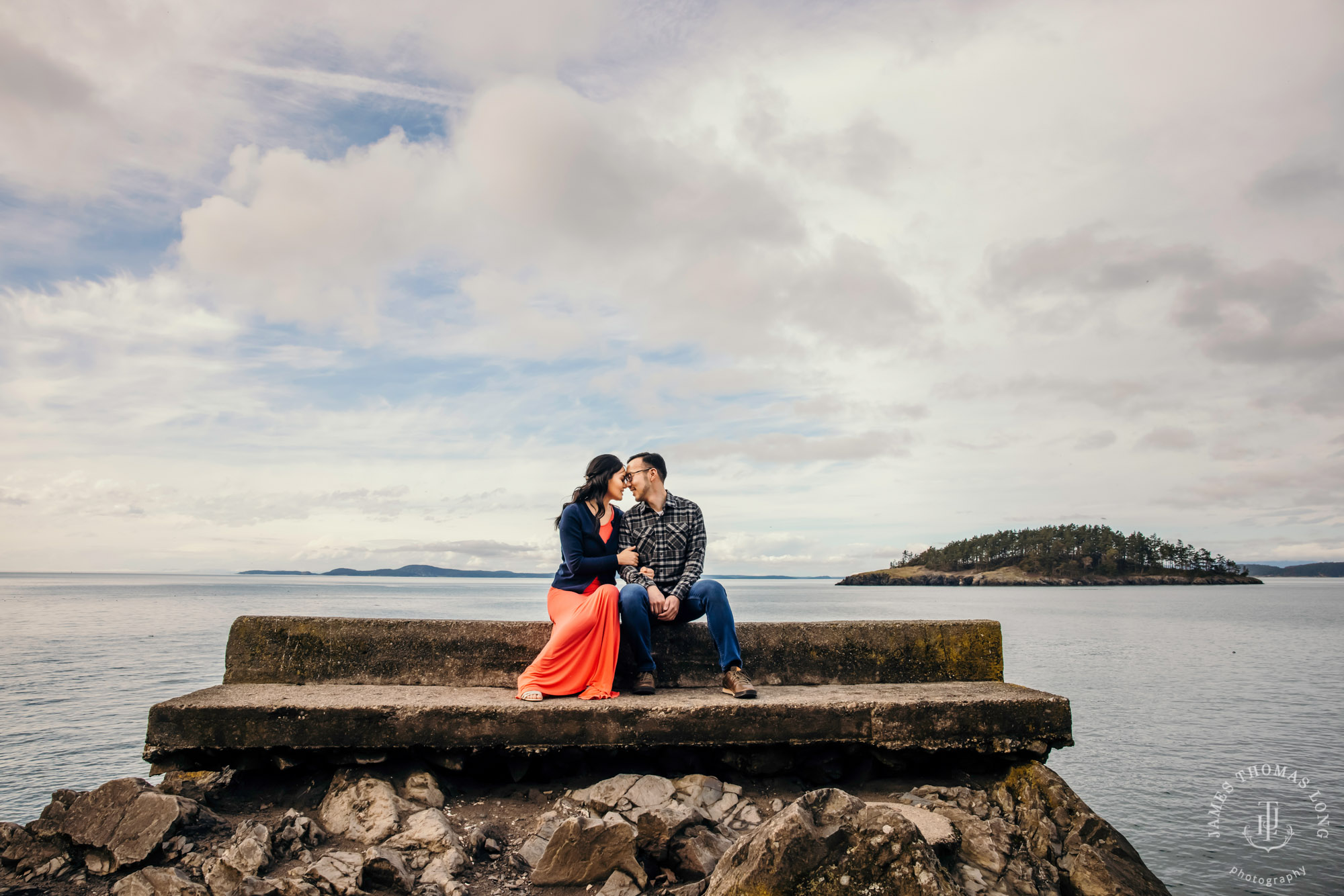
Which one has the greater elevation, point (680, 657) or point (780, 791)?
point (680, 657)

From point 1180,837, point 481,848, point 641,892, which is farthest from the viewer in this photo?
point 1180,837

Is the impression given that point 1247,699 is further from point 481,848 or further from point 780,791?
point 481,848

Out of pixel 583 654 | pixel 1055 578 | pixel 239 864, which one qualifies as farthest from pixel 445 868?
pixel 1055 578

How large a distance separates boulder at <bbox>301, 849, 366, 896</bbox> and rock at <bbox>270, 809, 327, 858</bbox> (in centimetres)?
25

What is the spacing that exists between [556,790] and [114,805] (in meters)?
2.30

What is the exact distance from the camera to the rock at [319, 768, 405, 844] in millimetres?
4043

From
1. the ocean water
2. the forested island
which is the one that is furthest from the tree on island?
the ocean water

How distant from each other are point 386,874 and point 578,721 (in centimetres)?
130

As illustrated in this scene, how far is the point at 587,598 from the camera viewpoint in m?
5.05

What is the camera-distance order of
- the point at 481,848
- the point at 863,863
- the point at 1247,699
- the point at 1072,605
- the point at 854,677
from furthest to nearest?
the point at 1072,605, the point at 1247,699, the point at 854,677, the point at 481,848, the point at 863,863

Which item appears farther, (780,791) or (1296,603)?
(1296,603)

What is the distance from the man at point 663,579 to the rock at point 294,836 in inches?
79.6

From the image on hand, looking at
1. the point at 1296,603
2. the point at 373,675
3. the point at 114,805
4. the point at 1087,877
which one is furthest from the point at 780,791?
the point at 1296,603

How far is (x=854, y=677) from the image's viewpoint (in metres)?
5.62
